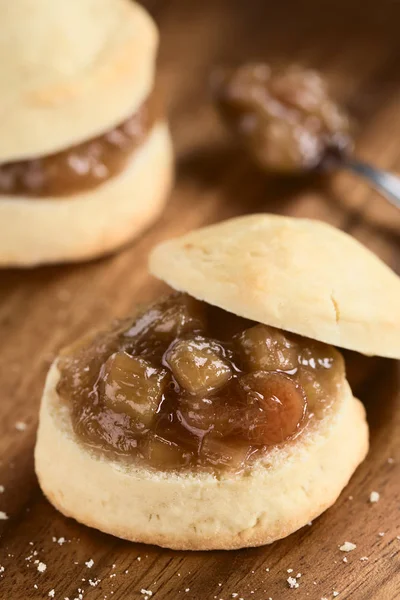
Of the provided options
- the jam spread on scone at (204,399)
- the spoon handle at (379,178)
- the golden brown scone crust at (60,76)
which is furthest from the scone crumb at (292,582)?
the spoon handle at (379,178)

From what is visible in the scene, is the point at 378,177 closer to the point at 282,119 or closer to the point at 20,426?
the point at 282,119

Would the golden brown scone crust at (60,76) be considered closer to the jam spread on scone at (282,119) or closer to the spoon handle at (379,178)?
the jam spread on scone at (282,119)

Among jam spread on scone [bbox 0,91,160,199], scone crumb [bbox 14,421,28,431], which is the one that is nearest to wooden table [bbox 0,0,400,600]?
scone crumb [bbox 14,421,28,431]

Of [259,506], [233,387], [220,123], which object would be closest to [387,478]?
[259,506]

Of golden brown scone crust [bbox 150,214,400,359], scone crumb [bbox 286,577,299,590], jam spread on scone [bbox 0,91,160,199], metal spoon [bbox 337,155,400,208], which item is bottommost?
jam spread on scone [bbox 0,91,160,199]

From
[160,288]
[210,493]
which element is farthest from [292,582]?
[160,288]

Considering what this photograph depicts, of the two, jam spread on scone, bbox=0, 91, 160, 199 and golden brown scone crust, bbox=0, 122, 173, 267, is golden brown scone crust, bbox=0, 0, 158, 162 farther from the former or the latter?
golden brown scone crust, bbox=0, 122, 173, 267
